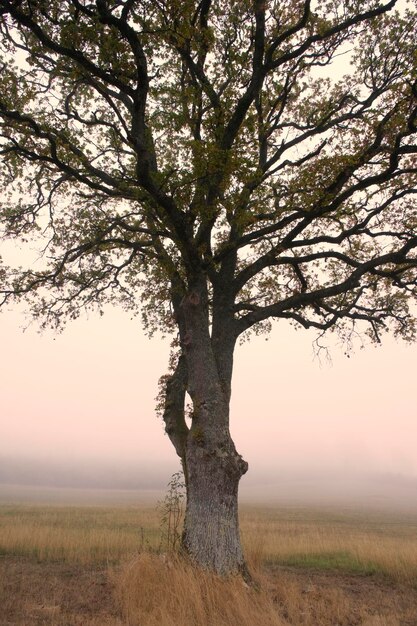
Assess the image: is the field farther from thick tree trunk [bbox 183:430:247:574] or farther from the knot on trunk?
the knot on trunk

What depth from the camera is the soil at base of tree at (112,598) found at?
7.84 meters

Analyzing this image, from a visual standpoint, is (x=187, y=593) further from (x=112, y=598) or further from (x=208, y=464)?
(x=208, y=464)

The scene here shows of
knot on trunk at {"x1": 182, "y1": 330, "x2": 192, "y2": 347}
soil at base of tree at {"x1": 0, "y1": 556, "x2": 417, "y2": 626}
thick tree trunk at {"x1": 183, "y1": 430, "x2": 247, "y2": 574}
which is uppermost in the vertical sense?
knot on trunk at {"x1": 182, "y1": 330, "x2": 192, "y2": 347}

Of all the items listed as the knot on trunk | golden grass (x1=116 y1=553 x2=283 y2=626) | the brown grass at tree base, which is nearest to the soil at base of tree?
the brown grass at tree base

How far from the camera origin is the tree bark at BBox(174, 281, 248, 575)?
387 inches

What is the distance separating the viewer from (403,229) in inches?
559

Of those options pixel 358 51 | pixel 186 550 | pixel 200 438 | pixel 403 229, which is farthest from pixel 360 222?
pixel 186 550

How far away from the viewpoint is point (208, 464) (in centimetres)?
1033

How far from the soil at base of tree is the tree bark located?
4.25 ft

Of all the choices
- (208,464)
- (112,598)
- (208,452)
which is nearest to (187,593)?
(112,598)

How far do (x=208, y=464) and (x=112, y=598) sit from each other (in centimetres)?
302

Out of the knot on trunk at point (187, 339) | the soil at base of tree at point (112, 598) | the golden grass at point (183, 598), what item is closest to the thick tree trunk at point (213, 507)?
the golden grass at point (183, 598)

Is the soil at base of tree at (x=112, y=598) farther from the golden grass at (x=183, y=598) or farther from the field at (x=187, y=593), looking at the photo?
the golden grass at (x=183, y=598)

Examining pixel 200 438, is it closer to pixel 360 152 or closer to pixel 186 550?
pixel 186 550
